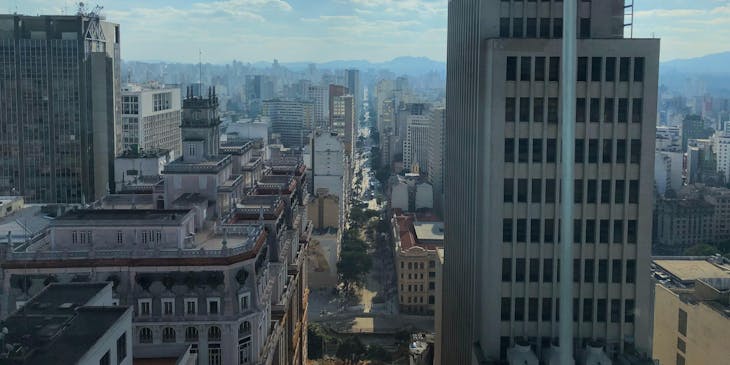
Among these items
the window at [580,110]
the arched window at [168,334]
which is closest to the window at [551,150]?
the window at [580,110]

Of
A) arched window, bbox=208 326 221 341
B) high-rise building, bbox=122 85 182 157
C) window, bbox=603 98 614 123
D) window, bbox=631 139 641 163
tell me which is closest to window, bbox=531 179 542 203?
window, bbox=603 98 614 123

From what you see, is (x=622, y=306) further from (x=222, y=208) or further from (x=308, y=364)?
(x=308, y=364)

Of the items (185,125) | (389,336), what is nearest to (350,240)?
(389,336)

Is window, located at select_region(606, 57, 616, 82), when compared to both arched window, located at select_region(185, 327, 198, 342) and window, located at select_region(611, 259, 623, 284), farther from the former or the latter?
arched window, located at select_region(185, 327, 198, 342)

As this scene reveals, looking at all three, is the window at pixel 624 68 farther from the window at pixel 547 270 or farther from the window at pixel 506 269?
the window at pixel 506 269

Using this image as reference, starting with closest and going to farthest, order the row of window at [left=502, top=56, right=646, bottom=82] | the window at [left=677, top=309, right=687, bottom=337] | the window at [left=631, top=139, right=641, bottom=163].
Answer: the row of window at [left=502, top=56, right=646, bottom=82], the window at [left=631, top=139, right=641, bottom=163], the window at [left=677, top=309, right=687, bottom=337]
